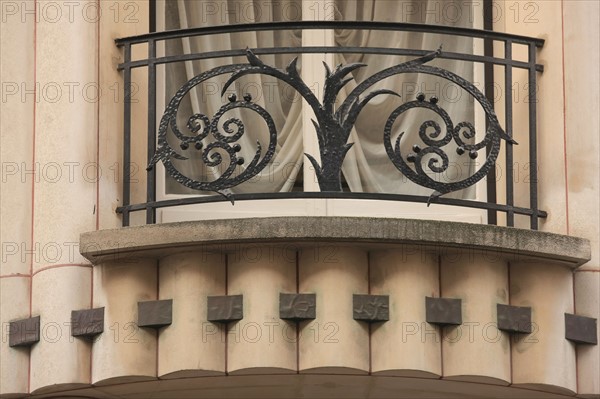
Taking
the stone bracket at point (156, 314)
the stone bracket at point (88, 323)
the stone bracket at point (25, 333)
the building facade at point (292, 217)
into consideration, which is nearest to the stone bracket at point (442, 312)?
the building facade at point (292, 217)

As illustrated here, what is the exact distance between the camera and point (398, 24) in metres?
17.1

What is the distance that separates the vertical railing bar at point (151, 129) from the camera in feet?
56.3

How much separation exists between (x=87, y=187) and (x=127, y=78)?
0.74 m

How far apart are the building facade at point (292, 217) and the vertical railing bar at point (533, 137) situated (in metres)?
0.03

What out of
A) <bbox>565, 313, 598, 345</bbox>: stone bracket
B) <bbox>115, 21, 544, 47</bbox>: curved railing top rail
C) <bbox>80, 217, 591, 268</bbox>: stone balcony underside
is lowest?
<bbox>565, 313, 598, 345</bbox>: stone bracket

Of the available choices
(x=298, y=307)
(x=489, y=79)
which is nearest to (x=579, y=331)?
(x=298, y=307)

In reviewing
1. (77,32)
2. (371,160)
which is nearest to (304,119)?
(371,160)

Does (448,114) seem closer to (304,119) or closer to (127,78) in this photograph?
(304,119)

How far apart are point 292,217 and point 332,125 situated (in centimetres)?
68

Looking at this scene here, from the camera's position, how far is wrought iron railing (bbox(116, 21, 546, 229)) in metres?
16.9

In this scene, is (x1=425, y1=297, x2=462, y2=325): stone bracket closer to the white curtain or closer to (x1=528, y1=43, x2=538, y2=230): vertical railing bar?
(x1=528, y1=43, x2=538, y2=230): vertical railing bar

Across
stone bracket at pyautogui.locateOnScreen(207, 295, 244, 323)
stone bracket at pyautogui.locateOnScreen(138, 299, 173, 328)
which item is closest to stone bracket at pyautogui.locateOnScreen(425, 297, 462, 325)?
stone bracket at pyautogui.locateOnScreen(207, 295, 244, 323)

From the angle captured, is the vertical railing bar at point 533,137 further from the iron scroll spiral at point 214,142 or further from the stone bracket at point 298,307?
the iron scroll spiral at point 214,142

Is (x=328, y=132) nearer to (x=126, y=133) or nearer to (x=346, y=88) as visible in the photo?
(x=126, y=133)
